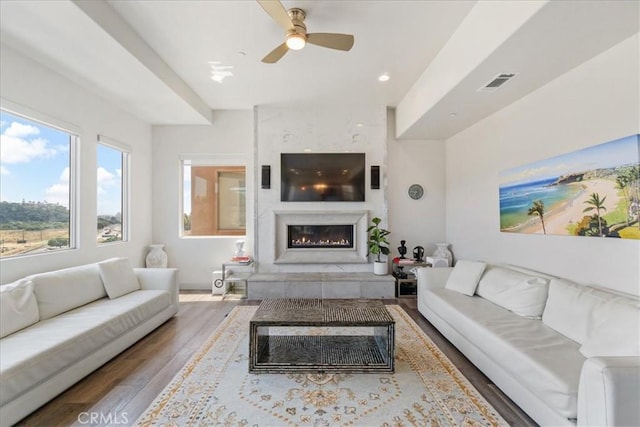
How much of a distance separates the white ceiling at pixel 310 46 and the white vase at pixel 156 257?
2.27 m

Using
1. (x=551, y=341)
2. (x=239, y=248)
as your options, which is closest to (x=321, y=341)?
(x=551, y=341)

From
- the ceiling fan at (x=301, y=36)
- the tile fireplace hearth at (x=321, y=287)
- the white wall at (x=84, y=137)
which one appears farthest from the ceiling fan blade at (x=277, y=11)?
the tile fireplace hearth at (x=321, y=287)

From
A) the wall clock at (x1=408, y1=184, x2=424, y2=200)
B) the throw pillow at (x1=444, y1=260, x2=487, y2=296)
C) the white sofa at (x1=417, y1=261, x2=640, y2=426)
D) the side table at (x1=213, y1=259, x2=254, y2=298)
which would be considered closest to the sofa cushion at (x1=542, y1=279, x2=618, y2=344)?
the white sofa at (x1=417, y1=261, x2=640, y2=426)

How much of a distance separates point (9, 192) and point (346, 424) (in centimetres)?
369

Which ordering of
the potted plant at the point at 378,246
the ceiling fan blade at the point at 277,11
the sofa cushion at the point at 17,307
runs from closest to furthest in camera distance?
the ceiling fan blade at the point at 277,11 < the sofa cushion at the point at 17,307 < the potted plant at the point at 378,246

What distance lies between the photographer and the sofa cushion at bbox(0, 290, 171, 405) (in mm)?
1786

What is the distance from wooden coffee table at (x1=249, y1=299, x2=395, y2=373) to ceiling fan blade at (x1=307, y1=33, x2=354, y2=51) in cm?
237

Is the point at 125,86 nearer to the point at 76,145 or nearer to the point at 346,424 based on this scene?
the point at 76,145

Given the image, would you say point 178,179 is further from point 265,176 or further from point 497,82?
point 497,82

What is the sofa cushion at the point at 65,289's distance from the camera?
2.57 meters

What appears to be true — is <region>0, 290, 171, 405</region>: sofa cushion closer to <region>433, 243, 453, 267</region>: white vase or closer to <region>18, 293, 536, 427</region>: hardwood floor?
<region>18, 293, 536, 427</region>: hardwood floor

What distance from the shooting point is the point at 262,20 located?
105 inches

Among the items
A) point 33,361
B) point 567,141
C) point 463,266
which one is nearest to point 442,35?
point 567,141

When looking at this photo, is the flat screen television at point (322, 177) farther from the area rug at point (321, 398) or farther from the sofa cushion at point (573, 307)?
the sofa cushion at point (573, 307)
